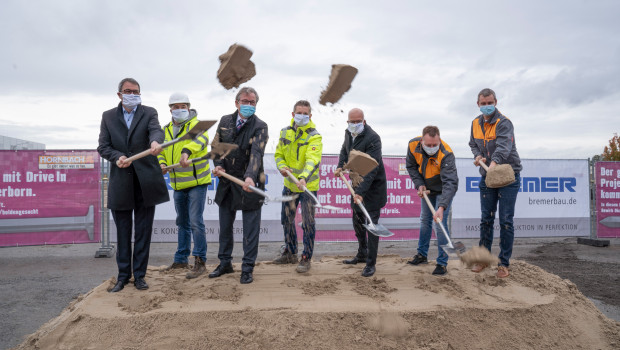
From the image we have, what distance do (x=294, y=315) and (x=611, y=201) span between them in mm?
10469

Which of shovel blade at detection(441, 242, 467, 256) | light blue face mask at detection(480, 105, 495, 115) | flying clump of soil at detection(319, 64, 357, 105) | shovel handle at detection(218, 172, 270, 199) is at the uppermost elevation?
flying clump of soil at detection(319, 64, 357, 105)

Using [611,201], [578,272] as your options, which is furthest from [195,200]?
[611,201]

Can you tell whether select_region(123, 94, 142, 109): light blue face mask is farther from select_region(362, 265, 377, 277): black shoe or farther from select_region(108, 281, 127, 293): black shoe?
select_region(362, 265, 377, 277): black shoe

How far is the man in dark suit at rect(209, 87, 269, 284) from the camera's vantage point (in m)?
4.81

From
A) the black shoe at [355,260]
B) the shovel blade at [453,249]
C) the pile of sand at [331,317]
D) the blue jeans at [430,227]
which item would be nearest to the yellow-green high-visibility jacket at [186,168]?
the pile of sand at [331,317]

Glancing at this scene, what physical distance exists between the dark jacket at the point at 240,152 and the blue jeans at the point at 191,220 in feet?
1.55

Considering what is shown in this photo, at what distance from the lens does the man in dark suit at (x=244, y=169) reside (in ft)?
15.8

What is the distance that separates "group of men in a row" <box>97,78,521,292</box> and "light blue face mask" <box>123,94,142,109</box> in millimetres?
11

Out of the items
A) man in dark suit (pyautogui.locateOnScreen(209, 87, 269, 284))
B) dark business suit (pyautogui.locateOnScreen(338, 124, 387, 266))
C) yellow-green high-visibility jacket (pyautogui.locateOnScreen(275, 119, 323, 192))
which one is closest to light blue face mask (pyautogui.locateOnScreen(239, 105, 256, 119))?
man in dark suit (pyautogui.locateOnScreen(209, 87, 269, 284))

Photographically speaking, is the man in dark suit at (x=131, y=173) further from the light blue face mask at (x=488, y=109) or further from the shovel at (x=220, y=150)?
the light blue face mask at (x=488, y=109)

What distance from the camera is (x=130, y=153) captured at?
15.1 ft

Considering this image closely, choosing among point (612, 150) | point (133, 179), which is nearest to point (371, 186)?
point (133, 179)

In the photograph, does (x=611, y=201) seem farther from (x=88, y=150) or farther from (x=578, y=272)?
(x=88, y=150)

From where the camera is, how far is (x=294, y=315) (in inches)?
149
